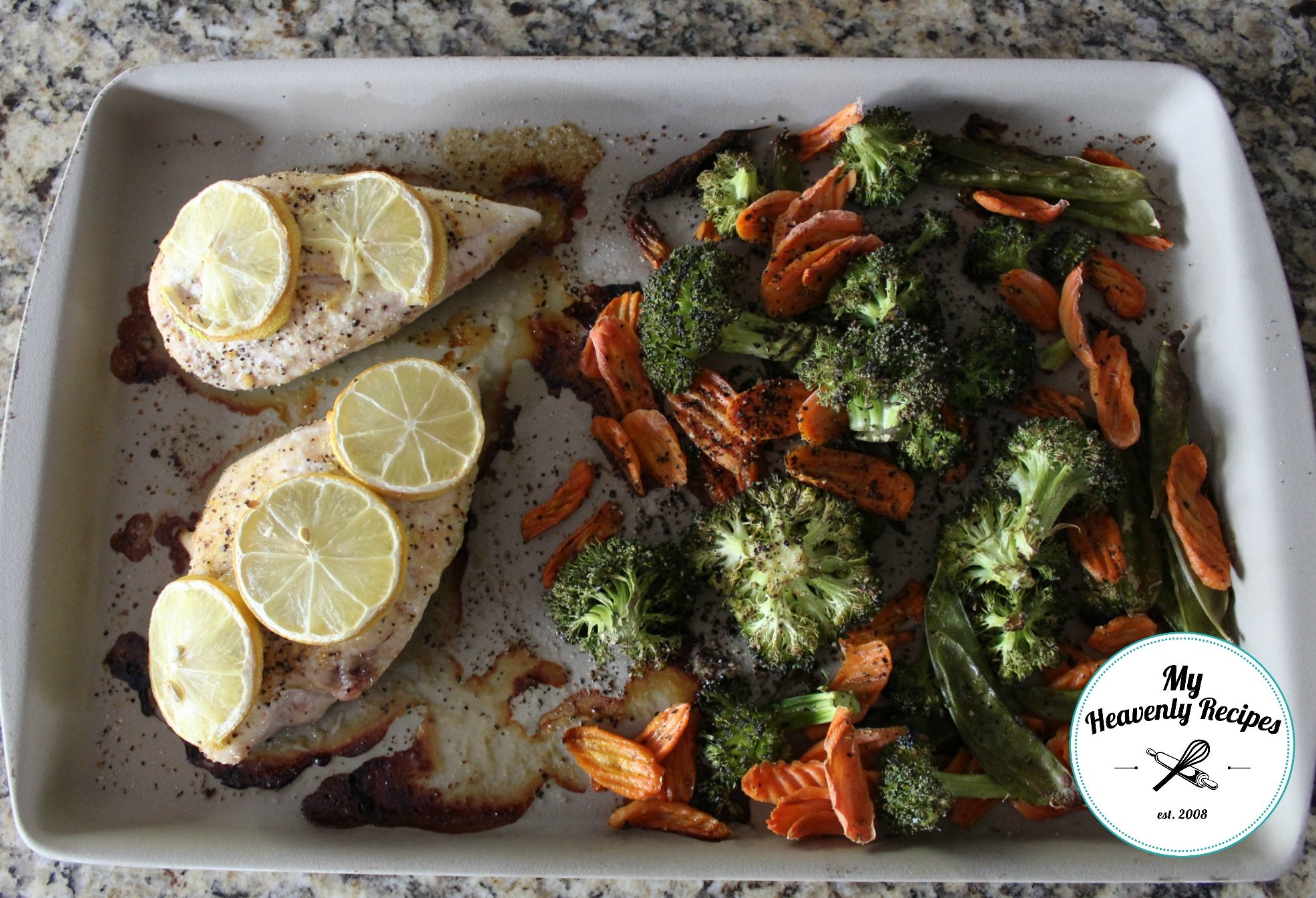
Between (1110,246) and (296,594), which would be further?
(1110,246)

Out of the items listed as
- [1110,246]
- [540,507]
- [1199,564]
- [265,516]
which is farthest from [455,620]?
[1110,246]

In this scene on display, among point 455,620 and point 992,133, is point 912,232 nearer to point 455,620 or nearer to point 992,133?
point 992,133

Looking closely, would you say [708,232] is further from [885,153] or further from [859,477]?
[859,477]

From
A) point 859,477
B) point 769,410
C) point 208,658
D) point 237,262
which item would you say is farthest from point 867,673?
point 237,262

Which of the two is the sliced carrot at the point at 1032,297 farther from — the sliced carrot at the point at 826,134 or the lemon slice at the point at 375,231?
the lemon slice at the point at 375,231

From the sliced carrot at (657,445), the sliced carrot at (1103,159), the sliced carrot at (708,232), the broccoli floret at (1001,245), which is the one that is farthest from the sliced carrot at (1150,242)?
the sliced carrot at (657,445)
